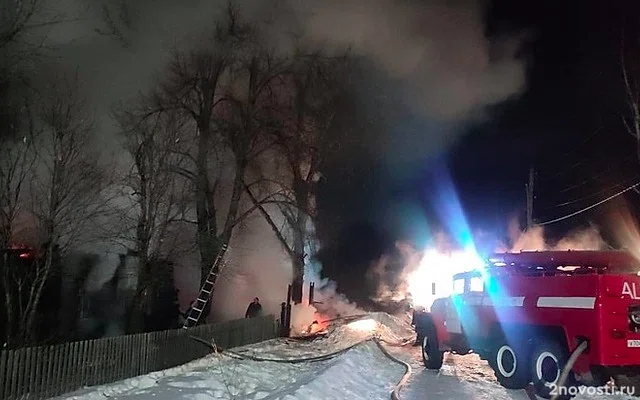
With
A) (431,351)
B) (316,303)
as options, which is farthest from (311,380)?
(316,303)

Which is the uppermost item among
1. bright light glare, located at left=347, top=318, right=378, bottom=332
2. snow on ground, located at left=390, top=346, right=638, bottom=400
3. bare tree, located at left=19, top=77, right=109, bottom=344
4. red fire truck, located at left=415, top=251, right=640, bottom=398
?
bare tree, located at left=19, top=77, right=109, bottom=344

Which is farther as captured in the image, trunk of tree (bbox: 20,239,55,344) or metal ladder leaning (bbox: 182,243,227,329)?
metal ladder leaning (bbox: 182,243,227,329)

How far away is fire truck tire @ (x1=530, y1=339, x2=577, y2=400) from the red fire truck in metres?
0.02

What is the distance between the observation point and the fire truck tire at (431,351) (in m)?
13.1

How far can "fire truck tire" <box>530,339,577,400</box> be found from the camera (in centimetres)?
932

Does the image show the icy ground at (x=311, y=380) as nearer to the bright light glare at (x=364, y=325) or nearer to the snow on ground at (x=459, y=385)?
the snow on ground at (x=459, y=385)

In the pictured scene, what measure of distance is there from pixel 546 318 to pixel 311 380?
3.89 metres

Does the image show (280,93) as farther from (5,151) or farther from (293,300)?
(5,151)

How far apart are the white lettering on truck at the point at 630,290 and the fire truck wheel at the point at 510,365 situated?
2088 millimetres

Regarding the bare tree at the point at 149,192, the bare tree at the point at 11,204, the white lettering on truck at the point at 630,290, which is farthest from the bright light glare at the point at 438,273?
the bare tree at the point at 11,204

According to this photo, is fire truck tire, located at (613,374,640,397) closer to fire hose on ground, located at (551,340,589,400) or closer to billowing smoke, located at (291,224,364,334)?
fire hose on ground, located at (551,340,589,400)

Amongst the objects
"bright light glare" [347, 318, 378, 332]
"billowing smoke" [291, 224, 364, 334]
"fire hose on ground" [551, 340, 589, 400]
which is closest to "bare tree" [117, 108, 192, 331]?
"bright light glare" [347, 318, 378, 332]

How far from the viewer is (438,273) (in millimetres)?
22578

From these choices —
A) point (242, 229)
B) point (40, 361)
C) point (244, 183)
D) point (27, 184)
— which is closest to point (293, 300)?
point (242, 229)
